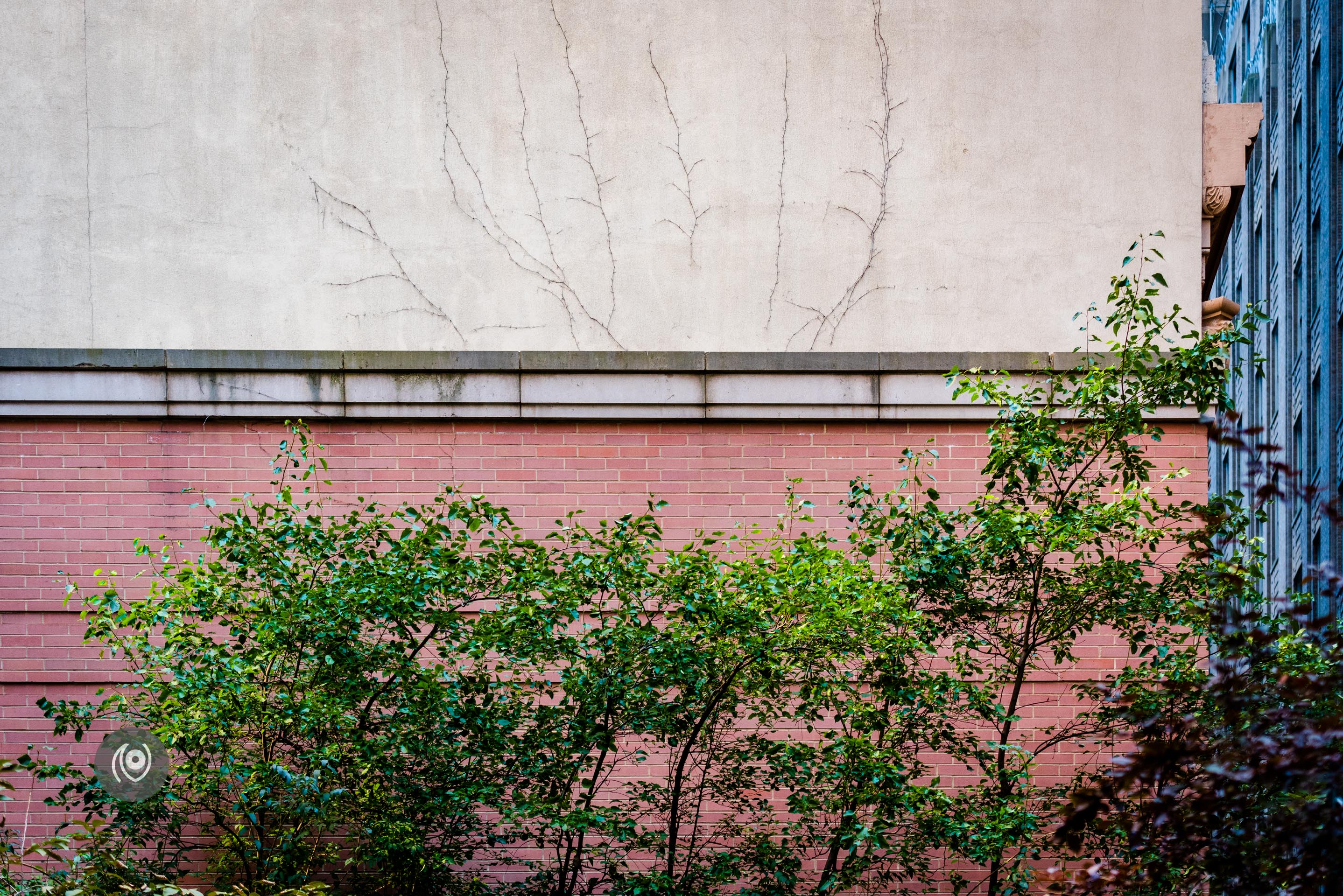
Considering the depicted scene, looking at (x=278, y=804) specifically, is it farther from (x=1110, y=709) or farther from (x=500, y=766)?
(x=1110, y=709)

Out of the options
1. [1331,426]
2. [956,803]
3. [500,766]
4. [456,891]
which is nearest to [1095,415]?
[956,803]

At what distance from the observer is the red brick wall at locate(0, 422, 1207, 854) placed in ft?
32.4

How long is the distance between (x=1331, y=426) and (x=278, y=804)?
3579 cm

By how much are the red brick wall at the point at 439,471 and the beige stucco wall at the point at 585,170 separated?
704 mm

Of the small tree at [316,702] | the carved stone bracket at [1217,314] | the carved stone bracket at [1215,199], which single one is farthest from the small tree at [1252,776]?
the carved stone bracket at [1215,199]

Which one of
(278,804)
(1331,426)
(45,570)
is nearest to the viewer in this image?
(278,804)

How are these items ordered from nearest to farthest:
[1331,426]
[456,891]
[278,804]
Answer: [278,804], [456,891], [1331,426]

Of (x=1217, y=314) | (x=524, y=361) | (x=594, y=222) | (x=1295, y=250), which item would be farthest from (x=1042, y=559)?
(x=1295, y=250)

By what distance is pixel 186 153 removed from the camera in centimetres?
1041

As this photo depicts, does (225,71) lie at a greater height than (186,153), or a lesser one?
greater

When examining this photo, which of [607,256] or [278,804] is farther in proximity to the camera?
[607,256]

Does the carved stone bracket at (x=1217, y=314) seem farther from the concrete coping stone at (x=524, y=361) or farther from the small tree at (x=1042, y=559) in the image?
the small tree at (x=1042, y=559)

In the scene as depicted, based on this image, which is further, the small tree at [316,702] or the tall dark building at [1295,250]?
the tall dark building at [1295,250]

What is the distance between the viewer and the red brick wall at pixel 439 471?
9.88m
